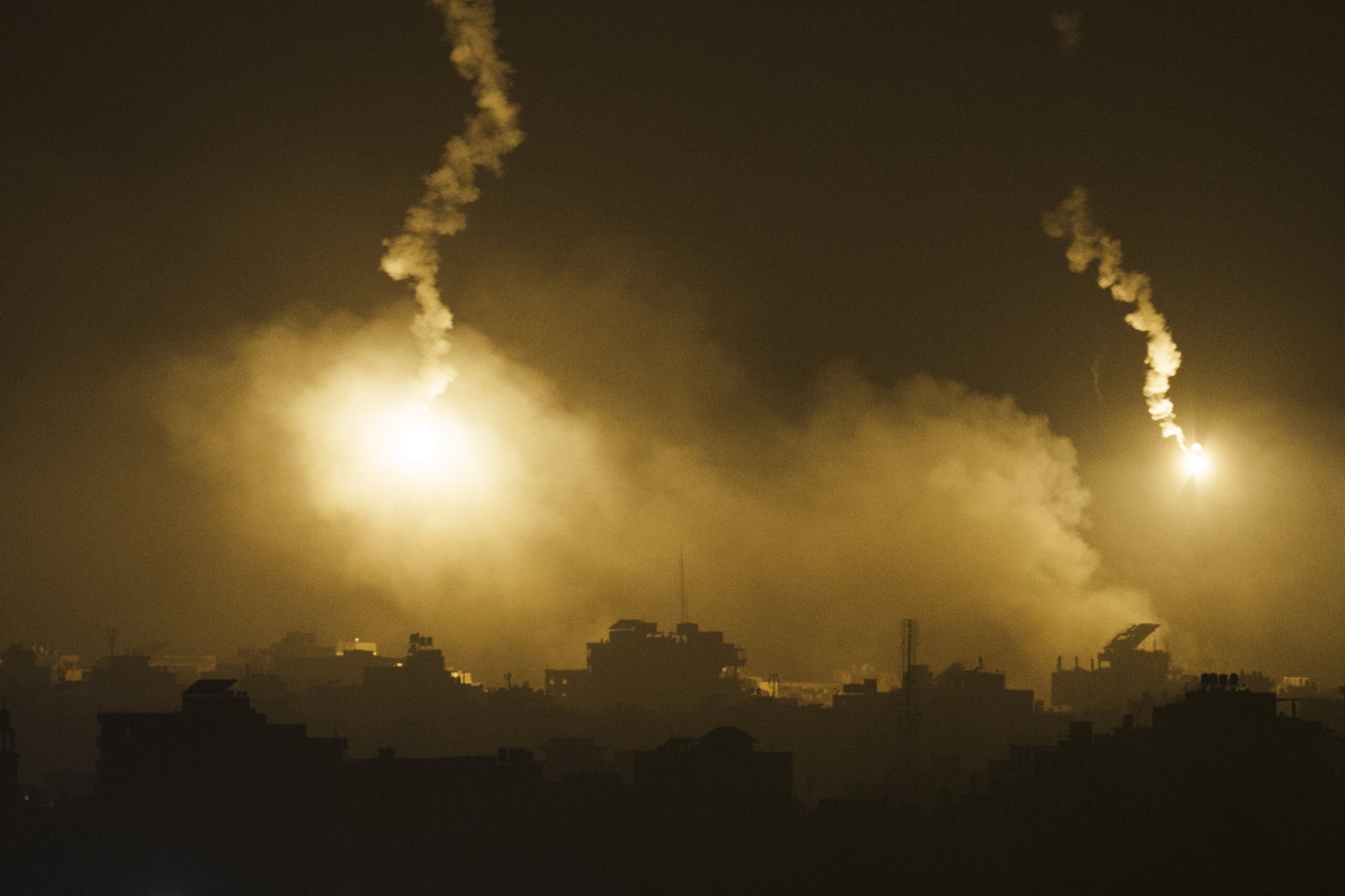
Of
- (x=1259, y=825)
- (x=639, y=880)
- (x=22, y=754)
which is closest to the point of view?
(x=1259, y=825)

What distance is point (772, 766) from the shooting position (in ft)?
232

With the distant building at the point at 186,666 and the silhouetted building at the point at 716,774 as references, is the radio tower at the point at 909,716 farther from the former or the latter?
the distant building at the point at 186,666

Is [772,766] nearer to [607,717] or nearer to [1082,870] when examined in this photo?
[1082,870]

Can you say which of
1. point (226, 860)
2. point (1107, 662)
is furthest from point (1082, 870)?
point (1107, 662)

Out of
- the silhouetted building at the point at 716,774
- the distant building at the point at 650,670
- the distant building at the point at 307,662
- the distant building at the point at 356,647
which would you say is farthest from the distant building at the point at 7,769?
the distant building at the point at 356,647

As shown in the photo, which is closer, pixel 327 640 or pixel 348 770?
pixel 348 770

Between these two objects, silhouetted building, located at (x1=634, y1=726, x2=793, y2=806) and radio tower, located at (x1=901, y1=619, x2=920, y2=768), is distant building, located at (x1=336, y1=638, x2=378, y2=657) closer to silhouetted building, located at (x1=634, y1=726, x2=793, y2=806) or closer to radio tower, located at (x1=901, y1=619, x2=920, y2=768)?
radio tower, located at (x1=901, y1=619, x2=920, y2=768)

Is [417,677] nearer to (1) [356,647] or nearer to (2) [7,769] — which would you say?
(1) [356,647]

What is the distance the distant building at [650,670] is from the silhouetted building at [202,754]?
53.2 metres

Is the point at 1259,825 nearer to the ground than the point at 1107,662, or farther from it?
nearer to the ground

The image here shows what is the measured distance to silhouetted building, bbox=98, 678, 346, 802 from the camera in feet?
226

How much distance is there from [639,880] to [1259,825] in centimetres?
1983

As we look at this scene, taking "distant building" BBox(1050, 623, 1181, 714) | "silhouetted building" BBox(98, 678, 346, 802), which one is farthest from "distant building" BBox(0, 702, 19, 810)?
"distant building" BBox(1050, 623, 1181, 714)

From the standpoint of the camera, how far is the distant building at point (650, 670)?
126 m
